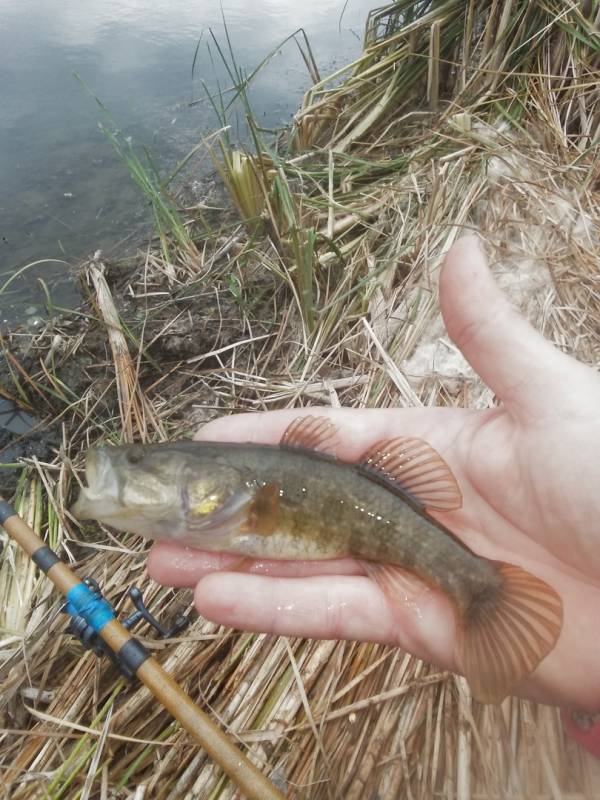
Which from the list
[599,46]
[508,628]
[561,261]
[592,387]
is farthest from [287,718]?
[599,46]

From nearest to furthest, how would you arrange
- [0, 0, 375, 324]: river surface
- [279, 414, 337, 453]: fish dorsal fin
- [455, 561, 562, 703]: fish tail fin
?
[455, 561, 562, 703]: fish tail fin
[279, 414, 337, 453]: fish dorsal fin
[0, 0, 375, 324]: river surface

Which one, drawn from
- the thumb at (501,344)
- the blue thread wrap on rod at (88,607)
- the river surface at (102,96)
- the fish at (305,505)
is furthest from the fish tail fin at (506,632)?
the river surface at (102,96)

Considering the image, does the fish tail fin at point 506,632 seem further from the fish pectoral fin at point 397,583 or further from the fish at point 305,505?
the fish pectoral fin at point 397,583

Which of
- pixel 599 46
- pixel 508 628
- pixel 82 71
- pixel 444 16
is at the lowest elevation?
pixel 508 628

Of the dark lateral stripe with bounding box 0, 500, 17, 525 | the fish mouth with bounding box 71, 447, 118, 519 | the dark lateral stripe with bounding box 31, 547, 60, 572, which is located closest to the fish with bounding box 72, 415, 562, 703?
the fish mouth with bounding box 71, 447, 118, 519

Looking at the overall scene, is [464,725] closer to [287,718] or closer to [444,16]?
[287,718]

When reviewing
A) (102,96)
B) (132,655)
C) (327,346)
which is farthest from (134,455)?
(102,96)

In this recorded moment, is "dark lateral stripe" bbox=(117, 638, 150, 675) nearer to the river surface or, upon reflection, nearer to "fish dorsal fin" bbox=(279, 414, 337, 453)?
"fish dorsal fin" bbox=(279, 414, 337, 453)
